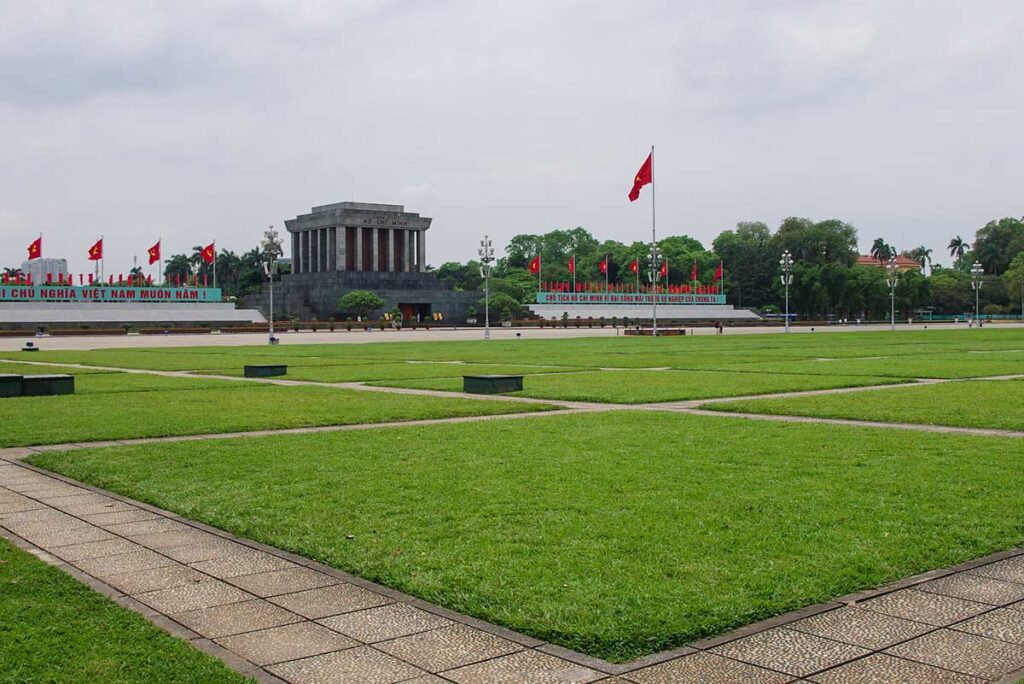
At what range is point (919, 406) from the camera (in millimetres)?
17578

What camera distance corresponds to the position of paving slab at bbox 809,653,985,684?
4984mm

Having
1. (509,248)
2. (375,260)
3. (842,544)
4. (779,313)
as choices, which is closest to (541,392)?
(842,544)

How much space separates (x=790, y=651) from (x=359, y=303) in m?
107

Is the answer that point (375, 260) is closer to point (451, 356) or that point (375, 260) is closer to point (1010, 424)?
point (451, 356)

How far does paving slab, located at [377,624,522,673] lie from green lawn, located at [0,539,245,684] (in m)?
0.89

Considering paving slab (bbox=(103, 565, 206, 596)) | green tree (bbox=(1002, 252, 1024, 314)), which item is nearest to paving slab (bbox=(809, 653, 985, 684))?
paving slab (bbox=(103, 565, 206, 596))

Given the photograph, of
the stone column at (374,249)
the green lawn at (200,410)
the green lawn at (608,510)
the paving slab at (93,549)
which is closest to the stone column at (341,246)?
the stone column at (374,249)

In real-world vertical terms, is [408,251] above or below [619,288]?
above

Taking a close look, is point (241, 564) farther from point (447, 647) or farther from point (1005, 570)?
point (1005, 570)

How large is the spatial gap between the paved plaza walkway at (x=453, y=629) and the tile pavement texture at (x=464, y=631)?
0.01m

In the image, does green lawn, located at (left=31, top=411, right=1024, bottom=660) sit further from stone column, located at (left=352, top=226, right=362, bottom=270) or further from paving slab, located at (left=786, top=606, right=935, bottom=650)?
stone column, located at (left=352, top=226, right=362, bottom=270)

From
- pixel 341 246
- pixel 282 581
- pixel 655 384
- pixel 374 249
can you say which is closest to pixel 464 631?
pixel 282 581

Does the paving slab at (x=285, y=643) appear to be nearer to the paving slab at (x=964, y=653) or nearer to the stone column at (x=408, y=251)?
the paving slab at (x=964, y=653)

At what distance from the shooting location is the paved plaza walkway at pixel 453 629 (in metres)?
5.15
